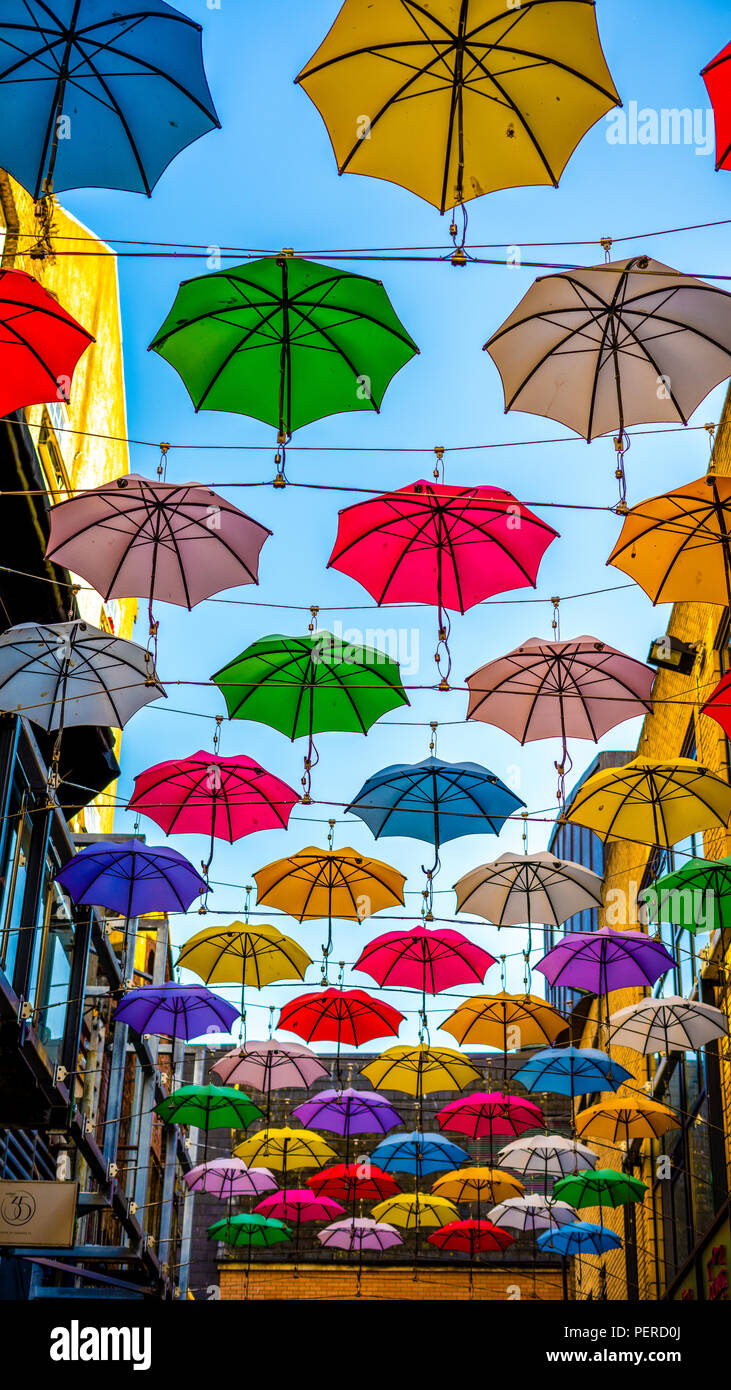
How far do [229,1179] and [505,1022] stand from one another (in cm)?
685

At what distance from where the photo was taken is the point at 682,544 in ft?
36.4

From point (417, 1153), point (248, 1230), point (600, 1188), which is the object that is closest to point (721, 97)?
point (600, 1188)

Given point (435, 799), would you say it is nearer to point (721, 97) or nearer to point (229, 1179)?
point (721, 97)

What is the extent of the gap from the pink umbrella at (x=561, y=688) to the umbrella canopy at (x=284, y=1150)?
11.0 m

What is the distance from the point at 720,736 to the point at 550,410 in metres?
7.10

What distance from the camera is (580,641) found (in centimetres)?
1294

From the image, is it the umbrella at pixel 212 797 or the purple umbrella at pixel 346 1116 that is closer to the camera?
the umbrella at pixel 212 797

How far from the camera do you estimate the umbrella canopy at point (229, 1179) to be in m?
22.2

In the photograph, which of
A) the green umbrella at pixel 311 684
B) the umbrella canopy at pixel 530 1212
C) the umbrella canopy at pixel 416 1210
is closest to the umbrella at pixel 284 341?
the green umbrella at pixel 311 684

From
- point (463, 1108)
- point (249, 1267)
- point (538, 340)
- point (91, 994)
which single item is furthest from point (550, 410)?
point (249, 1267)

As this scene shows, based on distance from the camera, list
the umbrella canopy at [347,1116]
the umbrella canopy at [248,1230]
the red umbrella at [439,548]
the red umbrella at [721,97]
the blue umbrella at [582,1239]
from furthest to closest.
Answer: the umbrella canopy at [248,1230], the blue umbrella at [582,1239], the umbrella canopy at [347,1116], the red umbrella at [439,548], the red umbrella at [721,97]

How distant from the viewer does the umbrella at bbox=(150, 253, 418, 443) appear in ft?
30.6

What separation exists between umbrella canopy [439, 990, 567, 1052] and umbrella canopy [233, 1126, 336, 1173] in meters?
4.50

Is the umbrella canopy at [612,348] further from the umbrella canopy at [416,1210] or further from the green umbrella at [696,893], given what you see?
the umbrella canopy at [416,1210]
